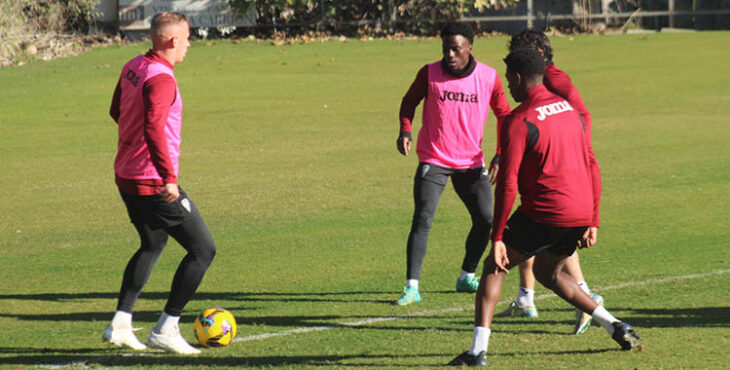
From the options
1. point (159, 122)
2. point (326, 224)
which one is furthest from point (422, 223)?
point (326, 224)

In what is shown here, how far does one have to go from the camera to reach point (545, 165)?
20.0 feet

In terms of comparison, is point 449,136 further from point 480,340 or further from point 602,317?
point 480,340

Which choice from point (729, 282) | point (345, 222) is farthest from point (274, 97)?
point (729, 282)

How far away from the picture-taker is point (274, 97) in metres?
24.6

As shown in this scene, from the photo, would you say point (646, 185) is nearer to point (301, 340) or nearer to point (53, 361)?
point (301, 340)

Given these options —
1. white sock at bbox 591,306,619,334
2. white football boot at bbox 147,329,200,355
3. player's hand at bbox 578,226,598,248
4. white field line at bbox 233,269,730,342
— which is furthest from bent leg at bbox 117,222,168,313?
white sock at bbox 591,306,619,334

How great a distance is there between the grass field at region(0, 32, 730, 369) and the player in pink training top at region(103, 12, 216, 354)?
29 cm

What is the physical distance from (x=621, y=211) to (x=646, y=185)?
2.10 metres

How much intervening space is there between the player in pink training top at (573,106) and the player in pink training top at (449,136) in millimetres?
950

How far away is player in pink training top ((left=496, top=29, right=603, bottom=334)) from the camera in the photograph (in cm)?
697

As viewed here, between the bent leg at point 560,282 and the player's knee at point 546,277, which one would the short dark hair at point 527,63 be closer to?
the bent leg at point 560,282

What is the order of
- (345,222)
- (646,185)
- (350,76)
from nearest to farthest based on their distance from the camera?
1. (345,222)
2. (646,185)
3. (350,76)

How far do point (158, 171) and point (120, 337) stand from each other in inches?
50.1

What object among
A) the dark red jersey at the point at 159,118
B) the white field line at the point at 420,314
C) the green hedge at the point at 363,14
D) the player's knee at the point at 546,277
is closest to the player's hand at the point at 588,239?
the player's knee at the point at 546,277
